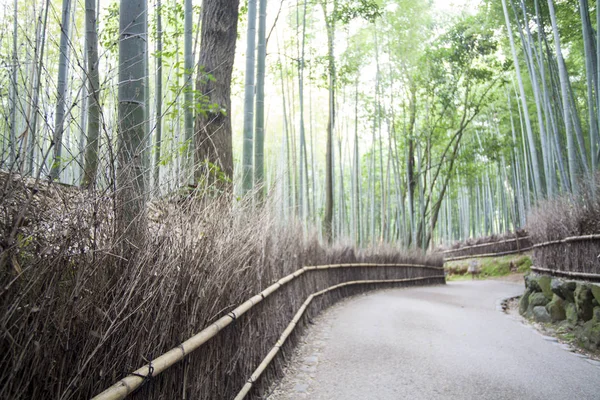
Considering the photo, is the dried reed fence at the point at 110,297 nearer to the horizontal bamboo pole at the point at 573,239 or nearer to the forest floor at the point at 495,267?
the horizontal bamboo pole at the point at 573,239

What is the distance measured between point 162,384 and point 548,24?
27.4ft

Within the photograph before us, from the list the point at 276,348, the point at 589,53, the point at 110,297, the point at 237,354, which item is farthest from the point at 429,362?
the point at 589,53

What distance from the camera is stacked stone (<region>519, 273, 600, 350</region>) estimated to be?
3.80m

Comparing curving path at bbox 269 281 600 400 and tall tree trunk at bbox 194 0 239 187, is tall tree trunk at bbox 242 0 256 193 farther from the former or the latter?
curving path at bbox 269 281 600 400

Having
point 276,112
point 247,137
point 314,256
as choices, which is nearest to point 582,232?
point 314,256

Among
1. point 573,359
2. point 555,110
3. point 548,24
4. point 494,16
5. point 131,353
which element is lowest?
point 573,359

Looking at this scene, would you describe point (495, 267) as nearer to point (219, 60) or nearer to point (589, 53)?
point (589, 53)

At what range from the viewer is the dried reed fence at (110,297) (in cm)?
97

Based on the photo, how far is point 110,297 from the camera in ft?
4.32

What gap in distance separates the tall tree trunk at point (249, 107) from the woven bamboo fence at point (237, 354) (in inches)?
39.7

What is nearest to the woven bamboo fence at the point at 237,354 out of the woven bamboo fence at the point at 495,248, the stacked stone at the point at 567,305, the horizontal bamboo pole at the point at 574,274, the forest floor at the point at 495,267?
the stacked stone at the point at 567,305

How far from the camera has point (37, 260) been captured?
39.8 inches

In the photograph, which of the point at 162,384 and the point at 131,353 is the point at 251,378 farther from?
the point at 131,353

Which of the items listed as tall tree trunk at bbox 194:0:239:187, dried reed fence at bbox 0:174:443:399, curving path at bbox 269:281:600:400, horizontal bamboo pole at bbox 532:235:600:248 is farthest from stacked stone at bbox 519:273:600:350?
tall tree trunk at bbox 194:0:239:187
